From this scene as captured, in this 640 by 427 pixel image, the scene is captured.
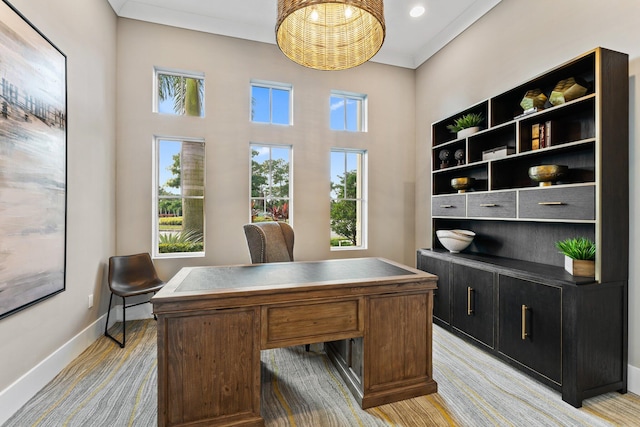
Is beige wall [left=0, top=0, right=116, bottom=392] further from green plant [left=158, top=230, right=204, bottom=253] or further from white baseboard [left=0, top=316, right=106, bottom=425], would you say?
green plant [left=158, top=230, right=204, bottom=253]

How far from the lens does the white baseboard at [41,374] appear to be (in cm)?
177

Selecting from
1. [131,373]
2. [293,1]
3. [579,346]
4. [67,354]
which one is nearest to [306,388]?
[131,373]

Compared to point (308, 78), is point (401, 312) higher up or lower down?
lower down

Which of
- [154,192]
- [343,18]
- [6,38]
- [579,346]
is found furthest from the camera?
[154,192]

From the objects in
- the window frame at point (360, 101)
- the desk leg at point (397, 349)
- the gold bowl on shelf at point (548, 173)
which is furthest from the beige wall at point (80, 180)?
the gold bowl on shelf at point (548, 173)

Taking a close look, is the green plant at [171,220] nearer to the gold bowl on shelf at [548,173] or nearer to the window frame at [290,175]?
the window frame at [290,175]

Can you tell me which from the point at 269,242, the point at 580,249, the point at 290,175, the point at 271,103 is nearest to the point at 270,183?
the point at 290,175

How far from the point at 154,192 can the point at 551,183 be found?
3948mm

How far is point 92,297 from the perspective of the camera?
110 inches

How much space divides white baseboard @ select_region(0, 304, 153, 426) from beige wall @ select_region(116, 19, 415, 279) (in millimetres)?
907

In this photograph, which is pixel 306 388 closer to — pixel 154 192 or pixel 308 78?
pixel 154 192

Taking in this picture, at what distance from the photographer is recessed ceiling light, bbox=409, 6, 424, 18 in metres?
3.32

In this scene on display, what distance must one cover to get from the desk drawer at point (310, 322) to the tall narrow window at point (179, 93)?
287cm

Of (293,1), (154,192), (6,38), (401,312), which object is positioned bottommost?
(401,312)
